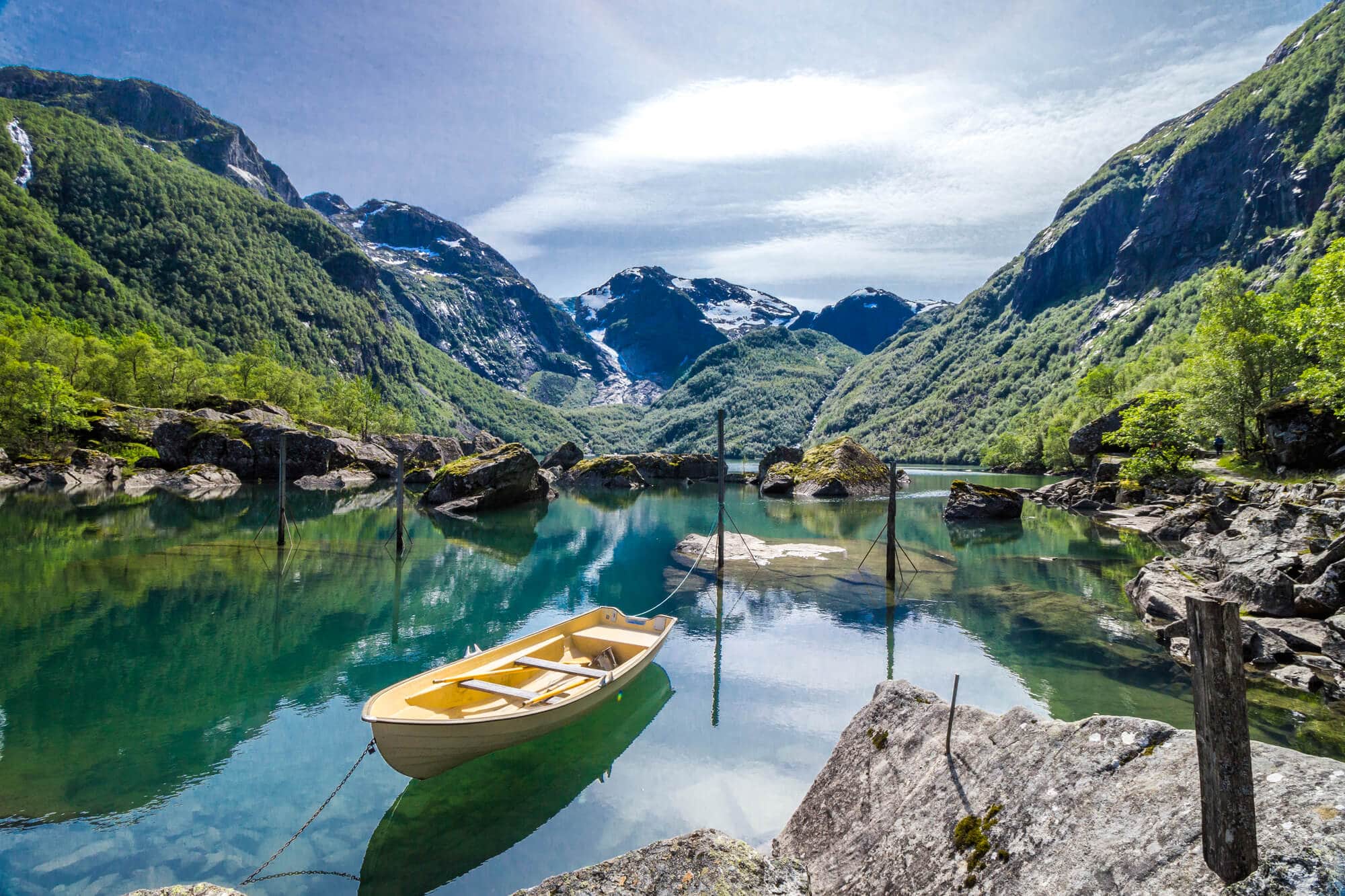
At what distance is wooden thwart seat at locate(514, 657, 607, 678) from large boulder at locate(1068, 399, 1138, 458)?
61.4 metres

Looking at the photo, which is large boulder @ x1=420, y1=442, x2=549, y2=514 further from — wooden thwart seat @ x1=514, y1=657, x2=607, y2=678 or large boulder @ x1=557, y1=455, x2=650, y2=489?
wooden thwart seat @ x1=514, y1=657, x2=607, y2=678

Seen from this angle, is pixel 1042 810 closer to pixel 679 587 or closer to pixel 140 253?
pixel 679 587

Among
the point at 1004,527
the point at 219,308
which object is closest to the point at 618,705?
the point at 1004,527

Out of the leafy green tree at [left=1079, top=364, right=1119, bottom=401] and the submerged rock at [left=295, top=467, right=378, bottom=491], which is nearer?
the submerged rock at [left=295, top=467, right=378, bottom=491]

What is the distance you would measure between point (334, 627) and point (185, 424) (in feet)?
198

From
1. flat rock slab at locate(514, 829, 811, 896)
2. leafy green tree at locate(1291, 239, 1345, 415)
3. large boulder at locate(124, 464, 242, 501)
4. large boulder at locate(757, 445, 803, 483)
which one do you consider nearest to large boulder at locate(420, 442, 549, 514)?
large boulder at locate(124, 464, 242, 501)

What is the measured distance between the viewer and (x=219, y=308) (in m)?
153

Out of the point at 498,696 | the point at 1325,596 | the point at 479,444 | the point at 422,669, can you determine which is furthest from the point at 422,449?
the point at 1325,596

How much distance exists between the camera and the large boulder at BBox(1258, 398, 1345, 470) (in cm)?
2930

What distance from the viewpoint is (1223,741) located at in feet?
14.0

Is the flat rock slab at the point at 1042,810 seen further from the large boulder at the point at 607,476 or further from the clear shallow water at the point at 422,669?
the large boulder at the point at 607,476

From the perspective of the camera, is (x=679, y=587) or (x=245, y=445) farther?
(x=245, y=445)

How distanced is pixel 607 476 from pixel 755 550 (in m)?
54.6

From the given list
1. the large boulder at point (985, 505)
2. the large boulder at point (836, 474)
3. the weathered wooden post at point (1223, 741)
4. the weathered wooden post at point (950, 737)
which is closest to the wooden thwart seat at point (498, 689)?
the weathered wooden post at point (950, 737)
